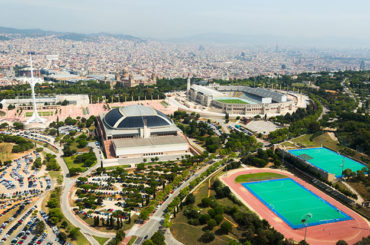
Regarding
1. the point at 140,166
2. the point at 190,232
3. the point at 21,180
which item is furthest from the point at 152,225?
the point at 21,180

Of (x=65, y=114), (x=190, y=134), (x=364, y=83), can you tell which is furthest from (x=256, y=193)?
Answer: (x=364, y=83)

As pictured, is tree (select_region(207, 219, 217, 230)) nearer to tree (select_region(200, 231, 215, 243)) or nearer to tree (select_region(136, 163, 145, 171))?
tree (select_region(200, 231, 215, 243))

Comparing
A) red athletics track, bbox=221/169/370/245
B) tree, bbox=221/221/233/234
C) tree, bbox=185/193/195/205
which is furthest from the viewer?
tree, bbox=185/193/195/205

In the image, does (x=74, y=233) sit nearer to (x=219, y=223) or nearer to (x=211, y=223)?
(x=211, y=223)

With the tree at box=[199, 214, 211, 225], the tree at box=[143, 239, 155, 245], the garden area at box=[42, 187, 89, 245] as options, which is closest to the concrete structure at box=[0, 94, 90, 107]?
the garden area at box=[42, 187, 89, 245]

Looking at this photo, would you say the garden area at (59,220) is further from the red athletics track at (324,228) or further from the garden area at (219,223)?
the red athletics track at (324,228)

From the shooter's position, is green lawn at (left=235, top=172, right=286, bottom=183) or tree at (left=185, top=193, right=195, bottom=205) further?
green lawn at (left=235, top=172, right=286, bottom=183)
